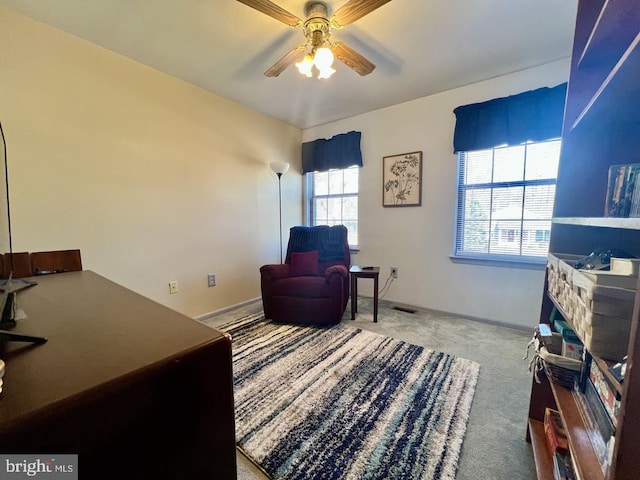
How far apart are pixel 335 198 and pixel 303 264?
49.1 inches

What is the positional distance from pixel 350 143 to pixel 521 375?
284 centimetres

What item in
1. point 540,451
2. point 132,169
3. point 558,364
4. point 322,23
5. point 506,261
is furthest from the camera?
point 506,261

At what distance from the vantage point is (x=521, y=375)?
179 cm

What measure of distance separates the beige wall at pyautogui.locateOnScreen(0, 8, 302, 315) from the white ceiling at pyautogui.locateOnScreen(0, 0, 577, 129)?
0.20 m

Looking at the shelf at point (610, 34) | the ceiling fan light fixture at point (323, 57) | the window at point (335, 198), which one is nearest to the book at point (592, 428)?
the shelf at point (610, 34)

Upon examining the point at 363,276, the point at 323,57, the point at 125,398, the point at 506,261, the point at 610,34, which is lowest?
the point at 363,276

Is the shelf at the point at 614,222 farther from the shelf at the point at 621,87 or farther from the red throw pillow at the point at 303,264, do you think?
the red throw pillow at the point at 303,264

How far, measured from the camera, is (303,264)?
2.90 meters

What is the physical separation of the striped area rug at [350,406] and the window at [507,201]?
1.26 m

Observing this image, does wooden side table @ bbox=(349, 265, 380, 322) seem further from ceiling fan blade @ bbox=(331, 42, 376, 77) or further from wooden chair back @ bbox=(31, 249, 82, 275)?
wooden chair back @ bbox=(31, 249, 82, 275)

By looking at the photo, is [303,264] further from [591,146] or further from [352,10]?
[591,146]

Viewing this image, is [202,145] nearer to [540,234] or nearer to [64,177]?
[64,177]

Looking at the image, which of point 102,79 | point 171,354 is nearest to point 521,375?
point 171,354

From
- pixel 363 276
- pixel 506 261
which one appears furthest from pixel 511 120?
pixel 363 276
